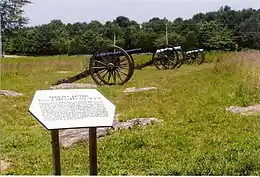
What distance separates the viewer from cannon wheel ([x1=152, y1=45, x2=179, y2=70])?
4.58m

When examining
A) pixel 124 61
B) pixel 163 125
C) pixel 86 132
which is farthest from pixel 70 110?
pixel 124 61

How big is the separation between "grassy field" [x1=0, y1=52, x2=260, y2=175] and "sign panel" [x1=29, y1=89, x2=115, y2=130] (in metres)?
0.74

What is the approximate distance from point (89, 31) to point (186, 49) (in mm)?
767

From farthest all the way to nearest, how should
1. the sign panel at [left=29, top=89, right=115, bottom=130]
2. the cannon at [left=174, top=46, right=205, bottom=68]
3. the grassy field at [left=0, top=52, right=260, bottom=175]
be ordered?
the cannon at [left=174, top=46, right=205, bottom=68] → the grassy field at [left=0, top=52, right=260, bottom=175] → the sign panel at [left=29, top=89, right=115, bottom=130]

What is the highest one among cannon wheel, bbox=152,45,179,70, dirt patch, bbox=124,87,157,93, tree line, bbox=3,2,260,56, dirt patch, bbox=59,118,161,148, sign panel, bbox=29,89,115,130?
tree line, bbox=3,2,260,56

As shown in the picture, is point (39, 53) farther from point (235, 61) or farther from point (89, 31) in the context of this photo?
point (235, 61)

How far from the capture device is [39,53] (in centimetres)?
400

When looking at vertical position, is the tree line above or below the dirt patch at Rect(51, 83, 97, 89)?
above

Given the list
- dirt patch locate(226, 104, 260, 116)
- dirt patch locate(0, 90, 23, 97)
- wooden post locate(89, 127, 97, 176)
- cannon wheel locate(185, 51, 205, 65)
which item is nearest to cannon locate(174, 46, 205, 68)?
cannon wheel locate(185, 51, 205, 65)

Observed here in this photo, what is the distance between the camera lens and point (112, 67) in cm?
628

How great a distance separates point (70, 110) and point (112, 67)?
3.27 metres

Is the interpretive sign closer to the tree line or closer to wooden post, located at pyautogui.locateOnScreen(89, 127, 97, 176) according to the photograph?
wooden post, located at pyautogui.locateOnScreen(89, 127, 97, 176)

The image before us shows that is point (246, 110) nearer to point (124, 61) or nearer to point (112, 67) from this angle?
point (124, 61)

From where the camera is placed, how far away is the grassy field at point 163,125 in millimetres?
3791
